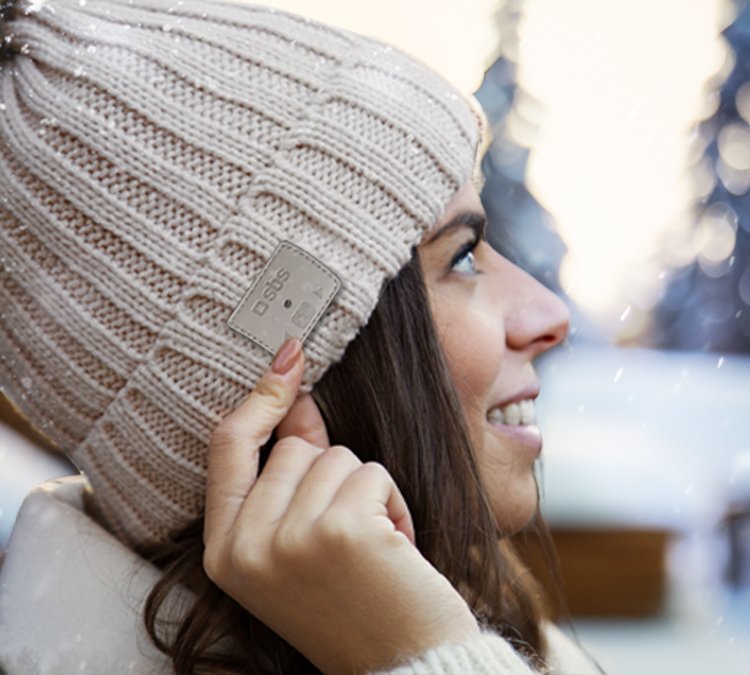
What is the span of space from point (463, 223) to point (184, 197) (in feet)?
1.15

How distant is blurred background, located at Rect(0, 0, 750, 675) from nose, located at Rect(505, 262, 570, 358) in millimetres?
1411

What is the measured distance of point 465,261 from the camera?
4.46 feet

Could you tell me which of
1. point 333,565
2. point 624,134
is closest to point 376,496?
point 333,565

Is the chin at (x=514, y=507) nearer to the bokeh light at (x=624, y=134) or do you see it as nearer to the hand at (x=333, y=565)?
the hand at (x=333, y=565)

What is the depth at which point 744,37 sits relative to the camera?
377 cm

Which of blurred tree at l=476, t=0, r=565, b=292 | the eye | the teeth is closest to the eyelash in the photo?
the eye

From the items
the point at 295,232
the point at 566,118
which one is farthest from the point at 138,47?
the point at 566,118

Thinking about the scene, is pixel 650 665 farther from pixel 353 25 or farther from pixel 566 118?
pixel 353 25

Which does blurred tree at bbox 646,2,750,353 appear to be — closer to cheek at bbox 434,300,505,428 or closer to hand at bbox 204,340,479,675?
cheek at bbox 434,300,505,428

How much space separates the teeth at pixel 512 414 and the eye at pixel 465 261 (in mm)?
185

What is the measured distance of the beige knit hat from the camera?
46.7 inches

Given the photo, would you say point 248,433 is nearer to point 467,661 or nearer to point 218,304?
point 218,304

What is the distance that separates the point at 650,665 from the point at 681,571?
2.17 ft

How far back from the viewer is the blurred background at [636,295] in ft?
11.6
